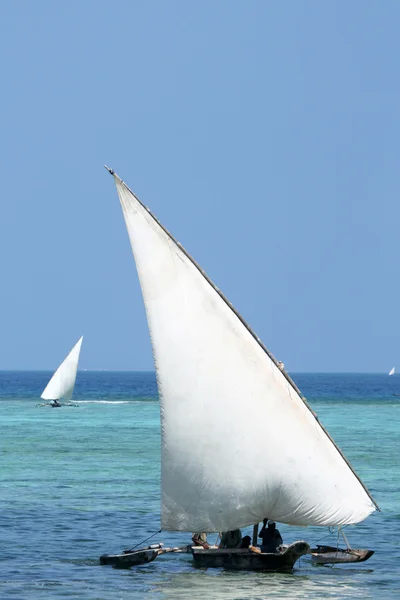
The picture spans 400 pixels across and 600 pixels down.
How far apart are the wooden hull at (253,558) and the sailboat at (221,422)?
28 millimetres

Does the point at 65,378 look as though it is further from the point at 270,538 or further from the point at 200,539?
the point at 270,538

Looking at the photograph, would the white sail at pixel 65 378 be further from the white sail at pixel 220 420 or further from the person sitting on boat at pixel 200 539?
the white sail at pixel 220 420

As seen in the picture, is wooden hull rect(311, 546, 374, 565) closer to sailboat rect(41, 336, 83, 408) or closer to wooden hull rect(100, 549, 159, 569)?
wooden hull rect(100, 549, 159, 569)

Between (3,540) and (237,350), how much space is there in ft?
34.6

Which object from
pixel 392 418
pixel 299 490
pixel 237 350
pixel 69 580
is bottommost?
pixel 69 580

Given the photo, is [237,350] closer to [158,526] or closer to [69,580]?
[69,580]

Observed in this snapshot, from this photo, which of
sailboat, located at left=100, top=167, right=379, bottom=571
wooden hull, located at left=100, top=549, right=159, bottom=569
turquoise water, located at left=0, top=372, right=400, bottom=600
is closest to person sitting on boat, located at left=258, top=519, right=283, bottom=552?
sailboat, located at left=100, top=167, right=379, bottom=571

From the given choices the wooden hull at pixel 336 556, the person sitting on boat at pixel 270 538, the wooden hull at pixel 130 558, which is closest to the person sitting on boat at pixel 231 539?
the person sitting on boat at pixel 270 538

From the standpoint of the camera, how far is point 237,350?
2984cm

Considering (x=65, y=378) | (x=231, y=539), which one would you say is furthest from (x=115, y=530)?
(x=65, y=378)

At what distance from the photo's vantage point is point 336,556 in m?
31.5

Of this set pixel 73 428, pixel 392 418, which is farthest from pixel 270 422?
pixel 392 418

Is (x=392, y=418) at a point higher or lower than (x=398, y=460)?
higher

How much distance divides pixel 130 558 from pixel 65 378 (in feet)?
288
